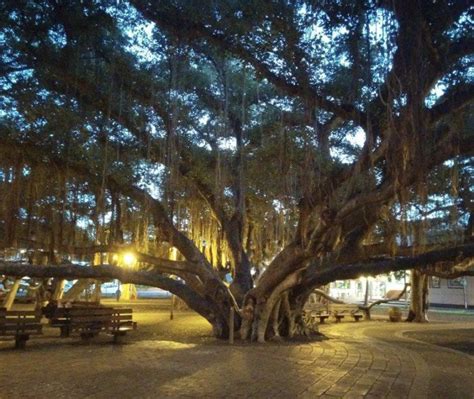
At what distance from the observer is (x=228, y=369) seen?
746 centimetres

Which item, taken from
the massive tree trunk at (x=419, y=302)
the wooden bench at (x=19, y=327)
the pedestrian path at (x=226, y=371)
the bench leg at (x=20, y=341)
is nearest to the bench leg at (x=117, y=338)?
the pedestrian path at (x=226, y=371)

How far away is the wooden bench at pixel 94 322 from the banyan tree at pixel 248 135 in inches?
32.2

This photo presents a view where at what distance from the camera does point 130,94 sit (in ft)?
31.2

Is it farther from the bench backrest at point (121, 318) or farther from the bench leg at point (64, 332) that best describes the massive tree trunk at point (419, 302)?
the bench leg at point (64, 332)

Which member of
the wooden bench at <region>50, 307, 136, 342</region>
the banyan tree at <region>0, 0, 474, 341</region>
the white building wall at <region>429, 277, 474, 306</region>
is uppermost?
the banyan tree at <region>0, 0, 474, 341</region>

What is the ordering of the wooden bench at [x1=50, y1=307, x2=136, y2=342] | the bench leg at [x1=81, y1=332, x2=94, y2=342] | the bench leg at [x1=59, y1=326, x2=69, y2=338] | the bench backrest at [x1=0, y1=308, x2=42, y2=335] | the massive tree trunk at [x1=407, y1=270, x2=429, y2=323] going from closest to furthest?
the bench backrest at [x1=0, y1=308, x2=42, y2=335] → the wooden bench at [x1=50, y1=307, x2=136, y2=342] → the bench leg at [x1=81, y1=332, x2=94, y2=342] → the bench leg at [x1=59, y1=326, x2=69, y2=338] → the massive tree trunk at [x1=407, y1=270, x2=429, y2=323]

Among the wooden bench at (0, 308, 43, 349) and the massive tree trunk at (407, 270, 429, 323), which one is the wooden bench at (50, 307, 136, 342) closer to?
the wooden bench at (0, 308, 43, 349)

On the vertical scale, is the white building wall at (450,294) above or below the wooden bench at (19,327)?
below

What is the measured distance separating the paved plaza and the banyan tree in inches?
69.3

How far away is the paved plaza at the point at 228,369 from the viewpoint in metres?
5.98

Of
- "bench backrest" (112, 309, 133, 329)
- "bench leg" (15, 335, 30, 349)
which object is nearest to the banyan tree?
"bench backrest" (112, 309, 133, 329)

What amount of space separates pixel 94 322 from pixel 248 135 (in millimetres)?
5665

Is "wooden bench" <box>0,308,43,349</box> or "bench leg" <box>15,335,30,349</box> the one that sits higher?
"wooden bench" <box>0,308,43,349</box>

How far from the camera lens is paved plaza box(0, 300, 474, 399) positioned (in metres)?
5.98
